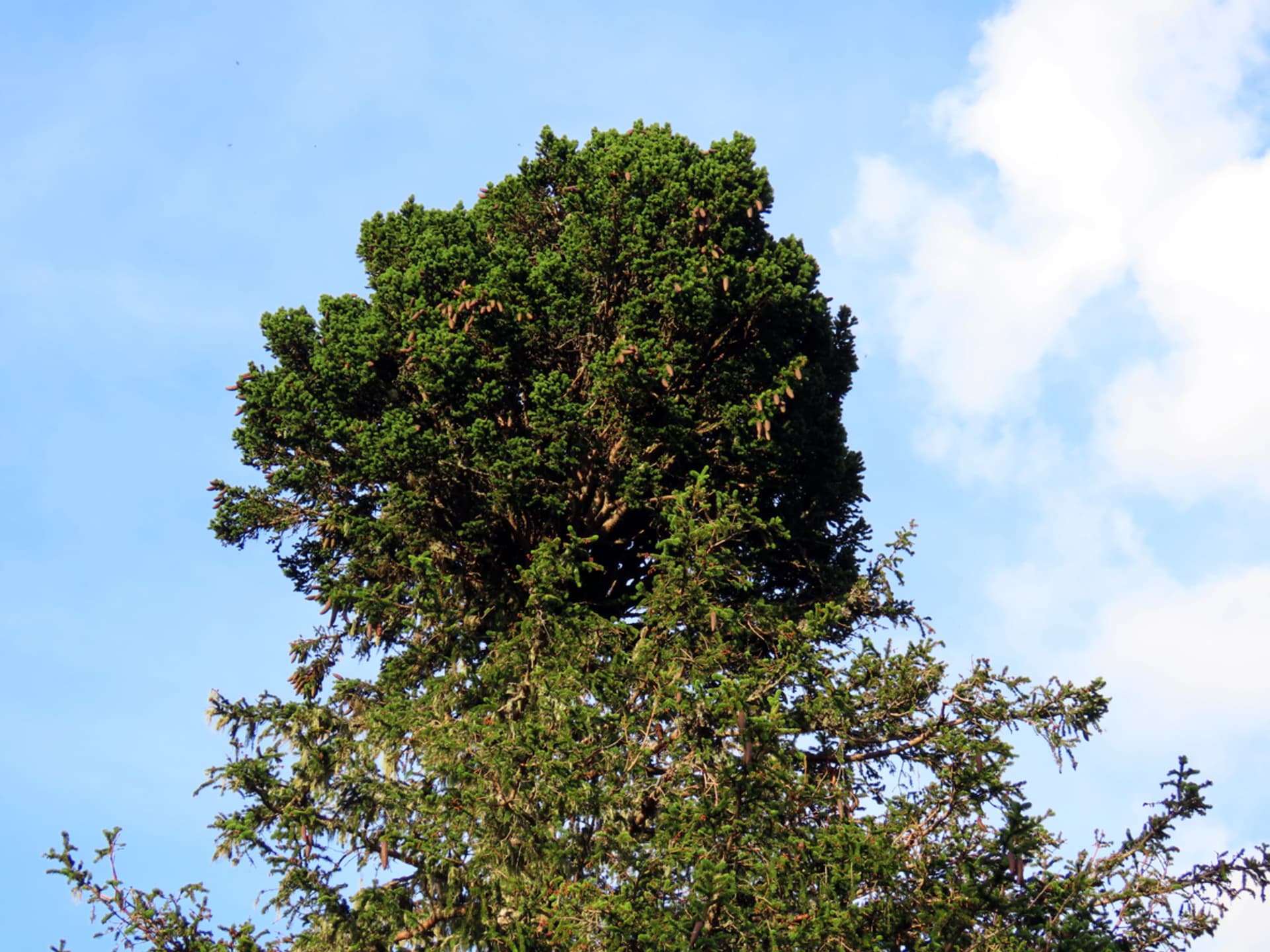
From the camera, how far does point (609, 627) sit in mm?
14789

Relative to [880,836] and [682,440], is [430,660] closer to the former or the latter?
[682,440]

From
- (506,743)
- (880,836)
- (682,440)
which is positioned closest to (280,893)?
(506,743)

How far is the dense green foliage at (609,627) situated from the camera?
37.8 feet

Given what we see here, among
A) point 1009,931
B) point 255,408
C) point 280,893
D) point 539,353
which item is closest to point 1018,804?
point 1009,931

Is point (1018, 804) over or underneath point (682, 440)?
underneath

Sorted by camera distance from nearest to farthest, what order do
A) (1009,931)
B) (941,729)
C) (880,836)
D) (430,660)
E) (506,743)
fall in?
(1009,931)
(880,836)
(506,743)
(941,729)
(430,660)

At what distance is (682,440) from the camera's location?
16469mm

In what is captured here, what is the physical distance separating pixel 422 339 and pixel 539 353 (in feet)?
5.86

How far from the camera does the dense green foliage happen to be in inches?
453

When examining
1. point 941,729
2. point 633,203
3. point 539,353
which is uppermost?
point 633,203

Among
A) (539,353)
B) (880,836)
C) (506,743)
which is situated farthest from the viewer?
(539,353)

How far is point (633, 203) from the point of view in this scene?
54.4 ft

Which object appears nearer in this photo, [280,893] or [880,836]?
[880,836]

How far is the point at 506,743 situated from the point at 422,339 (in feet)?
19.6
